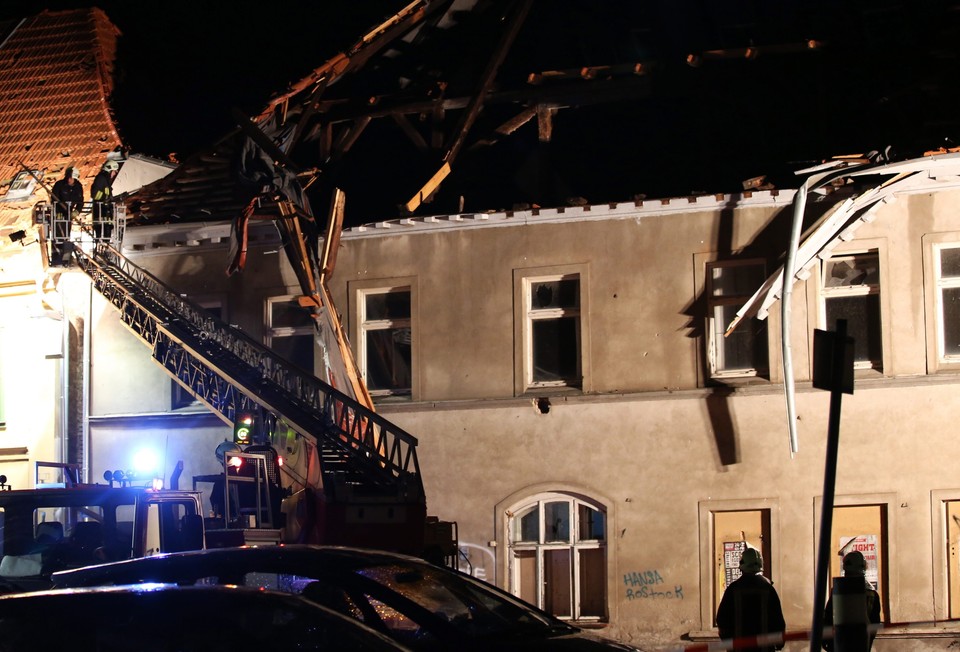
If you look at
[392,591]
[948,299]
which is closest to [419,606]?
[392,591]

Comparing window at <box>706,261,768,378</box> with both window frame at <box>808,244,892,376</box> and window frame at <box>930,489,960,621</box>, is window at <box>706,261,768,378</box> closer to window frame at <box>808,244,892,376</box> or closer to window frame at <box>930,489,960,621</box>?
window frame at <box>808,244,892,376</box>

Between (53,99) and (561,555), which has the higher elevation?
(53,99)

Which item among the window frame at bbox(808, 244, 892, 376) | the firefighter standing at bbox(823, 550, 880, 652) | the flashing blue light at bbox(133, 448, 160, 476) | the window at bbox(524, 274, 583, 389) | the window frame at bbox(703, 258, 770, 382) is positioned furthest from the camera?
the flashing blue light at bbox(133, 448, 160, 476)

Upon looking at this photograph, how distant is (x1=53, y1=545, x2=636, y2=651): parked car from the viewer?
7902mm

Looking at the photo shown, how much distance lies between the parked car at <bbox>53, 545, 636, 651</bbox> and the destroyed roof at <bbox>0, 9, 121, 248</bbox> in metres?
14.3

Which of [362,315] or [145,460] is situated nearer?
[362,315]

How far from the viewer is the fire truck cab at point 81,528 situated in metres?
11.9

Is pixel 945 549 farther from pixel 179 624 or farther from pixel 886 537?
pixel 179 624

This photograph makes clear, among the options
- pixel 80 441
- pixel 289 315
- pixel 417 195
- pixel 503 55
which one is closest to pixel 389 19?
pixel 503 55

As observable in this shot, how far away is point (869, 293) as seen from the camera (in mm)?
17453

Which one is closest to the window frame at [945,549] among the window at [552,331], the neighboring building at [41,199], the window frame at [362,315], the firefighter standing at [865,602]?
the window at [552,331]

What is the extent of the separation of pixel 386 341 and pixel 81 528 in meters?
7.89

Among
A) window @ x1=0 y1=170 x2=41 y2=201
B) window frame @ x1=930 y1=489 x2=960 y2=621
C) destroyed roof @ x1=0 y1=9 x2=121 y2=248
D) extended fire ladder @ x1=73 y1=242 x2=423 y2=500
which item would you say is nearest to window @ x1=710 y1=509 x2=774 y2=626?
window frame @ x1=930 y1=489 x2=960 y2=621

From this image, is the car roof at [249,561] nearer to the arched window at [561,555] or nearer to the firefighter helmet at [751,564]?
the firefighter helmet at [751,564]
